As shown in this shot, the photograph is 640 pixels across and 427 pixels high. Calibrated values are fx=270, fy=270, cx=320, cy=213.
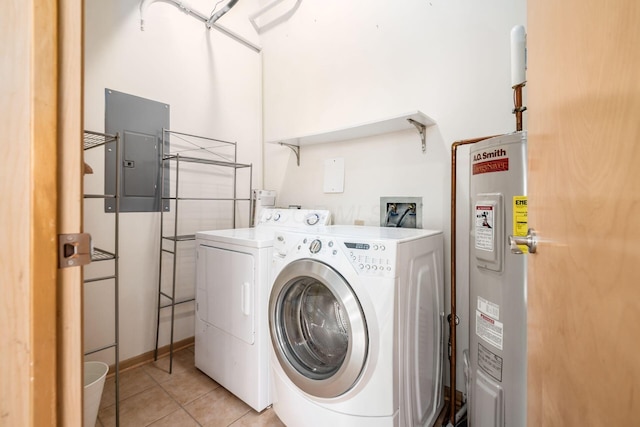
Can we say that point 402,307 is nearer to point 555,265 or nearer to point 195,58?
point 555,265

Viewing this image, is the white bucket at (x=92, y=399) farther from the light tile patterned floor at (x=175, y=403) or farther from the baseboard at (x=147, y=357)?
the baseboard at (x=147, y=357)

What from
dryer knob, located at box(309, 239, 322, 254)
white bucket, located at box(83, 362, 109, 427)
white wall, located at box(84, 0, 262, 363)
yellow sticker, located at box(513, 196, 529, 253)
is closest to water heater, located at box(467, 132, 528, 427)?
yellow sticker, located at box(513, 196, 529, 253)

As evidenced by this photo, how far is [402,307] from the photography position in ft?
3.67

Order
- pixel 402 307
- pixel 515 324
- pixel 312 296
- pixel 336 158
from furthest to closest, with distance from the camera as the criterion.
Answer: pixel 336 158 < pixel 312 296 < pixel 402 307 < pixel 515 324

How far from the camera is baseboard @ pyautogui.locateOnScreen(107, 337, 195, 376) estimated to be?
1.91m

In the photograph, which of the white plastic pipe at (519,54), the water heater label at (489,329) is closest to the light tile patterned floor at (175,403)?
the water heater label at (489,329)

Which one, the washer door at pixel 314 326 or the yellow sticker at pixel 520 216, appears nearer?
the yellow sticker at pixel 520 216

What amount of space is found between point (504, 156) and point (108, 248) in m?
2.33

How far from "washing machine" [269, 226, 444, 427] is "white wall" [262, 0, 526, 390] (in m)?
0.42

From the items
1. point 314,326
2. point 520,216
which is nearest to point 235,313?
point 314,326

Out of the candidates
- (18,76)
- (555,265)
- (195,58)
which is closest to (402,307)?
(555,265)

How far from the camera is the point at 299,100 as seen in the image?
8.07ft

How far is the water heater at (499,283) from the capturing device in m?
0.98

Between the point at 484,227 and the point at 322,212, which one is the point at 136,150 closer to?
the point at 322,212
